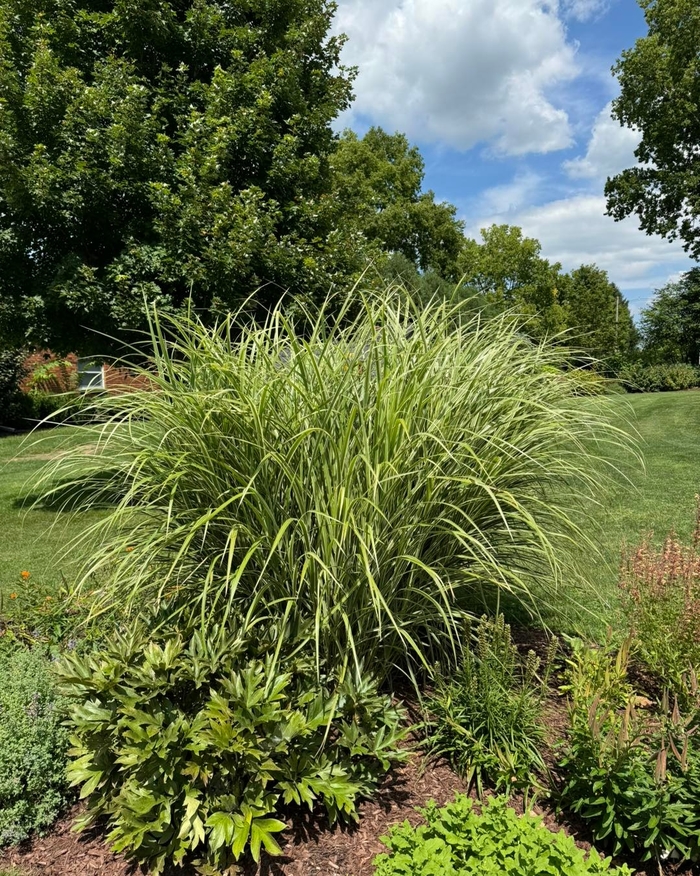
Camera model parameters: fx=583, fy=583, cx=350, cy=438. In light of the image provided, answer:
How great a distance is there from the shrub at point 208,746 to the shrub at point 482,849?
0.26m

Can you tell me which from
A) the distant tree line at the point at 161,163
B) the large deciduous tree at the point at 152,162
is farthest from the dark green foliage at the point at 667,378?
the large deciduous tree at the point at 152,162

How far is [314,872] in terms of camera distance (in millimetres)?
1691

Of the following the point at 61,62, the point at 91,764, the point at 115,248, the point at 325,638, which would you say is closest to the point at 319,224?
the point at 115,248

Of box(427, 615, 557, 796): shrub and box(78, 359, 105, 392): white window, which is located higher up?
box(78, 359, 105, 392): white window

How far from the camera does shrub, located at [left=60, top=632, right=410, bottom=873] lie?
5.35 ft

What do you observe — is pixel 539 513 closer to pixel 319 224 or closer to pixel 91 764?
pixel 91 764

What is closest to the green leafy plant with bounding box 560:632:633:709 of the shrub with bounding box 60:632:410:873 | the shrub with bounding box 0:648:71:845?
the shrub with bounding box 60:632:410:873

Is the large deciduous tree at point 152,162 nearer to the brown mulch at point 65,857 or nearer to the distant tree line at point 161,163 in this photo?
the distant tree line at point 161,163

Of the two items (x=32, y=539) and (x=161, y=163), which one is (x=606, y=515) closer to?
(x=32, y=539)

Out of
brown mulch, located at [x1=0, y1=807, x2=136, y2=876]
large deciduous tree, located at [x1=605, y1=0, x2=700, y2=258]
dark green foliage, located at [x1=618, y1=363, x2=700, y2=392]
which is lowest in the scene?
brown mulch, located at [x1=0, y1=807, x2=136, y2=876]

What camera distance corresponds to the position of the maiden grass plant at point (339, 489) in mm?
2057

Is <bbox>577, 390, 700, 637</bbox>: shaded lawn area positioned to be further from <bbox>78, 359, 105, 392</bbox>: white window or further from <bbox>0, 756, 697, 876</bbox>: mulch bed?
<bbox>78, 359, 105, 392</bbox>: white window

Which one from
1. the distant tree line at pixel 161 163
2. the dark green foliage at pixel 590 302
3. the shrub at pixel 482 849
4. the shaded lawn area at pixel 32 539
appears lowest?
the shaded lawn area at pixel 32 539

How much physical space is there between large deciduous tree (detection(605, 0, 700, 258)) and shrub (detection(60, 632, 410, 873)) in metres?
22.2
